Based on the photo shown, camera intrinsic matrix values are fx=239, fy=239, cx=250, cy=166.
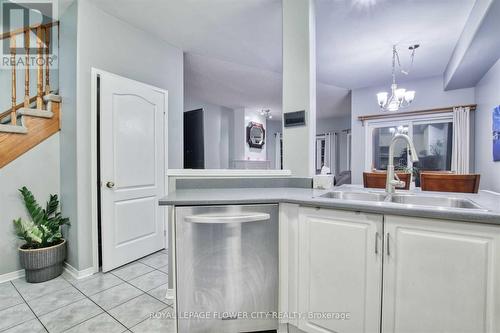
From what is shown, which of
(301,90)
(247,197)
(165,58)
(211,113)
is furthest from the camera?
(211,113)

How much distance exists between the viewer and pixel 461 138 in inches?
161

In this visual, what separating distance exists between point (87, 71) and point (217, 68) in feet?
6.93

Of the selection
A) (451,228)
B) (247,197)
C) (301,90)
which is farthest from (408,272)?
(301,90)

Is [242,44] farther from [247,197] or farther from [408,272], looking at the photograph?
[408,272]

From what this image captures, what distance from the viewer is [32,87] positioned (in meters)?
2.60

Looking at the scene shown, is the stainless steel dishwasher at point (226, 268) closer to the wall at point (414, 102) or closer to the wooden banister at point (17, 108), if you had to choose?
the wooden banister at point (17, 108)

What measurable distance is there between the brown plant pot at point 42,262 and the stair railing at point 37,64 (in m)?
1.25

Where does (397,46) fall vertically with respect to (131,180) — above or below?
above

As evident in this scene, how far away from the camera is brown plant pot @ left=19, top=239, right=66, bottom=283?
211 cm

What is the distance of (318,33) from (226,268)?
9.06 feet

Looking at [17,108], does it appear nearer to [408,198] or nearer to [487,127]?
[408,198]

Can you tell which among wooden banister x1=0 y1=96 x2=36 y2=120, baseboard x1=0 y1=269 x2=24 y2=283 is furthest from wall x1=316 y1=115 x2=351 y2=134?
baseboard x1=0 y1=269 x2=24 y2=283

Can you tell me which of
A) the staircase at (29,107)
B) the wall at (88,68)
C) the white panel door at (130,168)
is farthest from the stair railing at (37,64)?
the white panel door at (130,168)

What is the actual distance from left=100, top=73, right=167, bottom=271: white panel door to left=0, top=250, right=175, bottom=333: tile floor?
32 cm
